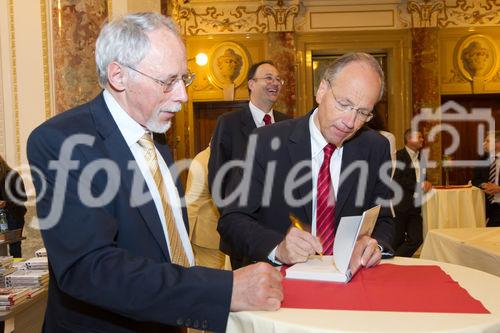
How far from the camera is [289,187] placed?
103 inches

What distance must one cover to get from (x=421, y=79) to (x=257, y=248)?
Answer: 10219 millimetres

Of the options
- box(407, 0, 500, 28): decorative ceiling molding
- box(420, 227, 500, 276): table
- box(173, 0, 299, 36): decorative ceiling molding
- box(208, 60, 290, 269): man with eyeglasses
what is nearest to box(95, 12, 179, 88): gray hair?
box(208, 60, 290, 269): man with eyeglasses

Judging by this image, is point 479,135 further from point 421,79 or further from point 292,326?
point 292,326

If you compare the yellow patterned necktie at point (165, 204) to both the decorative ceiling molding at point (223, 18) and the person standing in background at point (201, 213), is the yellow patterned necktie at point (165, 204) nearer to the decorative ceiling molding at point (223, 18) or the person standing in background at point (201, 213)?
the person standing in background at point (201, 213)

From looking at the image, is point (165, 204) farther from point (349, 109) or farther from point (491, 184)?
point (491, 184)

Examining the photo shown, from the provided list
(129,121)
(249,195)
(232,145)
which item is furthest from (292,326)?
(232,145)

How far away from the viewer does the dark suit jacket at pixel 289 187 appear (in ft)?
8.46

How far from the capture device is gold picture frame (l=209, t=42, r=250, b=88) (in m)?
12.2

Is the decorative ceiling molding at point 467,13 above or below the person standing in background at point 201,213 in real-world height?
above

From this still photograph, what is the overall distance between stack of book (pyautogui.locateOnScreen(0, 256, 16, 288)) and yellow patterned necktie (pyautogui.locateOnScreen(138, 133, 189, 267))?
1.93 meters

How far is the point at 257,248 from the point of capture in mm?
2352

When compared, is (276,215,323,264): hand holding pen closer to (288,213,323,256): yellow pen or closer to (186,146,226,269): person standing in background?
(288,213,323,256): yellow pen

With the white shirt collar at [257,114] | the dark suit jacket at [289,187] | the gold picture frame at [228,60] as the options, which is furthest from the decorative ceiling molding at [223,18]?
the dark suit jacket at [289,187]

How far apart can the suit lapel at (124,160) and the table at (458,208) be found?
6.53m
